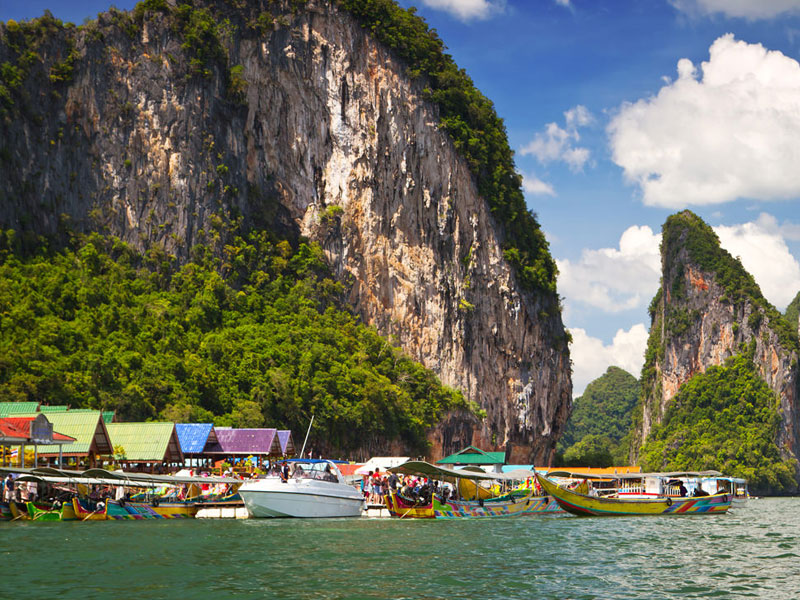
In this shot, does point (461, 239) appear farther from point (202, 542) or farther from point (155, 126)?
point (202, 542)

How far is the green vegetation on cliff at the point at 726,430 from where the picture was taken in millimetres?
124688

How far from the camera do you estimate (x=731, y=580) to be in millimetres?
23594

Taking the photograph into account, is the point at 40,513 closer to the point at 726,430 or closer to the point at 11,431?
the point at 11,431

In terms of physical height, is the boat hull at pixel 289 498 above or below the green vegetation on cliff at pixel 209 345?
below

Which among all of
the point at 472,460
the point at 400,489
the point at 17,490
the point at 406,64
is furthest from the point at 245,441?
the point at 406,64

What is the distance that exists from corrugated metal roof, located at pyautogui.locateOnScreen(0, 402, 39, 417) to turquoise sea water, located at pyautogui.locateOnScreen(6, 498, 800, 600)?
17.9m

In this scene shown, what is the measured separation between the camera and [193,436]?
190 ft

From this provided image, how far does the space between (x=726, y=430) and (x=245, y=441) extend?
9659cm

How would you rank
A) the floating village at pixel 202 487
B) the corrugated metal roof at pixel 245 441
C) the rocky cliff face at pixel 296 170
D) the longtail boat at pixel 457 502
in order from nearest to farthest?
the floating village at pixel 202 487 < the longtail boat at pixel 457 502 < the corrugated metal roof at pixel 245 441 < the rocky cliff face at pixel 296 170

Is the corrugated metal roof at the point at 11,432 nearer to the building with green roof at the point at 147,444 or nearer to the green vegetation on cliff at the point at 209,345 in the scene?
the building with green roof at the point at 147,444

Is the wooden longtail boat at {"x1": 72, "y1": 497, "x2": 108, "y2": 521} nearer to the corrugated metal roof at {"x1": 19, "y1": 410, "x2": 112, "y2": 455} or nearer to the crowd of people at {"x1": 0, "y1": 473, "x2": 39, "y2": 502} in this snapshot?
the crowd of people at {"x1": 0, "y1": 473, "x2": 39, "y2": 502}

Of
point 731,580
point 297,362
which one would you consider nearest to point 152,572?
point 731,580

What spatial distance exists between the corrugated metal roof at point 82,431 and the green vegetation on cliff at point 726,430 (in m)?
92.6

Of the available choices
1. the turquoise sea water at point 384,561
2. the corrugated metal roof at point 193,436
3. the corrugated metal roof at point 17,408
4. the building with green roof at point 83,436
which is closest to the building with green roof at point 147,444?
the corrugated metal roof at point 193,436
